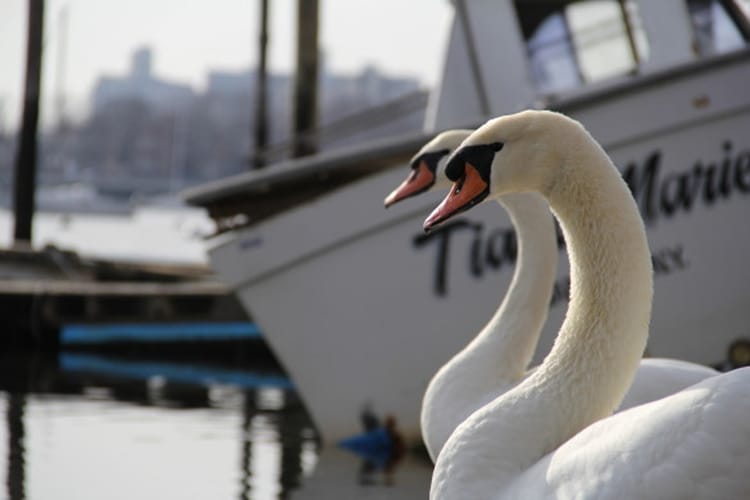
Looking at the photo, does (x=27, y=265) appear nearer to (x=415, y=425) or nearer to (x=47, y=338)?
(x=47, y=338)

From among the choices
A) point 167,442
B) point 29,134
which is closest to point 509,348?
point 167,442

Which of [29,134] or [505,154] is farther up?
[505,154]

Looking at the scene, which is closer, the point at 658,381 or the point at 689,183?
the point at 658,381

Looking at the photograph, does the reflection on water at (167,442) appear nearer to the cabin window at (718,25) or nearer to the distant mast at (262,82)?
the cabin window at (718,25)

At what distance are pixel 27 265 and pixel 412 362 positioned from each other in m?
10.5

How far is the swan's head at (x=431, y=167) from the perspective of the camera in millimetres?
6559

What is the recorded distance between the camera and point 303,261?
9.03 m

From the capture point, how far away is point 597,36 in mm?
10453

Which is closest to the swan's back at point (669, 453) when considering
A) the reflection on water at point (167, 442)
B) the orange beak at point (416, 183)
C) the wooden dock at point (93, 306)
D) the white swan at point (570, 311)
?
the white swan at point (570, 311)

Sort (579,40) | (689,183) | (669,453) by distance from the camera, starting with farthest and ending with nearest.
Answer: (579,40) < (689,183) < (669,453)

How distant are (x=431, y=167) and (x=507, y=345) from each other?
849mm

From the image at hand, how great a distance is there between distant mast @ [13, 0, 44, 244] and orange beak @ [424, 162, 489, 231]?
613 inches

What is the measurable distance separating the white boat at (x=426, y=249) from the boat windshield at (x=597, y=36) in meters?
1.09

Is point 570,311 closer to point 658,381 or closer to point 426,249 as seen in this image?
point 658,381
